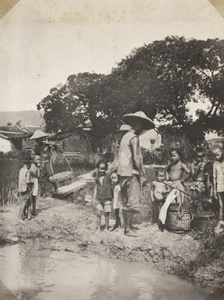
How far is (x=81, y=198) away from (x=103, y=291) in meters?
0.86

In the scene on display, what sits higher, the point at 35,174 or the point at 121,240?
the point at 35,174

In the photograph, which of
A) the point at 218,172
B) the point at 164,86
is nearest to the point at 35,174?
the point at 164,86

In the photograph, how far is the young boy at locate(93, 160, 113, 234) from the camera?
3605 millimetres

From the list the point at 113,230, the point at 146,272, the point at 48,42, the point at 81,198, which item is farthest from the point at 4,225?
the point at 48,42

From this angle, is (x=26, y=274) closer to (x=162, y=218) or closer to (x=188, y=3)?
(x=162, y=218)

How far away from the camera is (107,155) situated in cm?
363

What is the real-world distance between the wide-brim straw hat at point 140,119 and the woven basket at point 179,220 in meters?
0.80

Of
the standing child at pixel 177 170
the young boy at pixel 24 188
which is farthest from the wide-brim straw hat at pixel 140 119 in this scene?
the young boy at pixel 24 188

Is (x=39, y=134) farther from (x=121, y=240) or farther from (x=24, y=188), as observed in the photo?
(x=121, y=240)

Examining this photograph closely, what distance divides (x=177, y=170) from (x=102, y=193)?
73 centimetres

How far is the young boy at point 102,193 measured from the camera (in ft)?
11.8

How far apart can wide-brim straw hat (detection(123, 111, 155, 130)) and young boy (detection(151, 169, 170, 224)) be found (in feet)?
1.40

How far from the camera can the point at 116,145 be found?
361 centimetres

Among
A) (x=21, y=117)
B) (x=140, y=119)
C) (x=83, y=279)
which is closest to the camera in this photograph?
(x=83, y=279)
